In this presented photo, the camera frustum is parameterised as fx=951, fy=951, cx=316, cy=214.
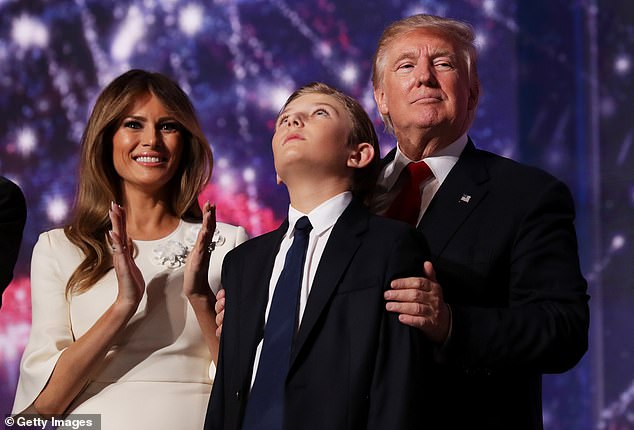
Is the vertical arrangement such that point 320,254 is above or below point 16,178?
below

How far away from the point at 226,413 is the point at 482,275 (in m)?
0.58

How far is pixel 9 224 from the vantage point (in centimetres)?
199

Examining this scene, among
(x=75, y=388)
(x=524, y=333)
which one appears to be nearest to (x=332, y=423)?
(x=524, y=333)

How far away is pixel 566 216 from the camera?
196 cm

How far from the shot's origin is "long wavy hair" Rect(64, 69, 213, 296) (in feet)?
8.57

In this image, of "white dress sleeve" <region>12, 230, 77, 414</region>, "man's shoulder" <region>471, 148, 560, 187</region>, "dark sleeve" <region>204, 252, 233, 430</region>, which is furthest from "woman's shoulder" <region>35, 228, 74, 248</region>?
"man's shoulder" <region>471, 148, 560, 187</region>

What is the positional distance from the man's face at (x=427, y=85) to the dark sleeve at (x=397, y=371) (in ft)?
1.52

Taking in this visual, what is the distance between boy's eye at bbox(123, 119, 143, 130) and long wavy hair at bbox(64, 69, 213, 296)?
0.02 metres

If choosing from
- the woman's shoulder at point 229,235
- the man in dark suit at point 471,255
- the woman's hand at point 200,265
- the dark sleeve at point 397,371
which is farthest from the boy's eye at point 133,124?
the dark sleeve at point 397,371

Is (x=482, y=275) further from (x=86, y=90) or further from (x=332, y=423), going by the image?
(x=86, y=90)

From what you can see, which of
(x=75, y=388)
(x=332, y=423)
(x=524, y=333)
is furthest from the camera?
(x=75, y=388)

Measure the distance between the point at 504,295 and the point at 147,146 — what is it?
1127mm

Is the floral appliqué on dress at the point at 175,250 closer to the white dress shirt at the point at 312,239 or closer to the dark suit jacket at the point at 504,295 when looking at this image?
the white dress shirt at the point at 312,239

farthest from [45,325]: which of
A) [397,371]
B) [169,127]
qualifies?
[397,371]
